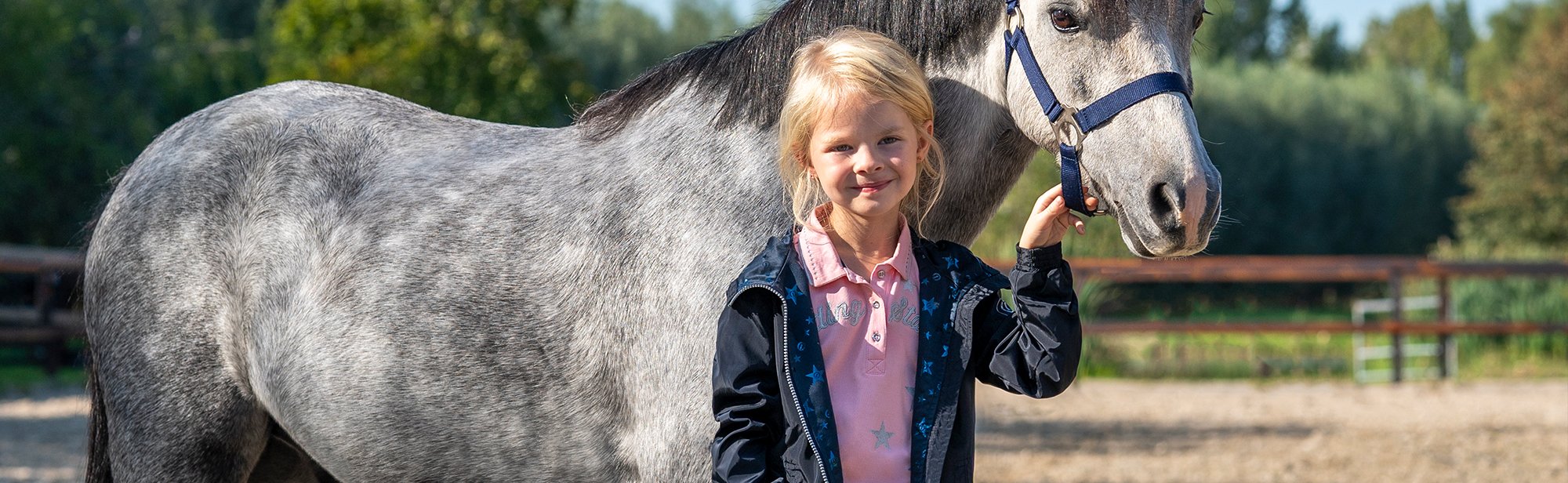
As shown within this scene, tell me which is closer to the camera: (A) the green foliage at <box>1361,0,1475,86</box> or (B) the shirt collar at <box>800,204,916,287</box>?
(B) the shirt collar at <box>800,204,916,287</box>

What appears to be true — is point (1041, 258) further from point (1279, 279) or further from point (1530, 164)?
point (1530, 164)

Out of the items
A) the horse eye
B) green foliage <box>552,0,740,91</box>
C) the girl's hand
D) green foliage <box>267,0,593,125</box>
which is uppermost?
green foliage <box>552,0,740,91</box>

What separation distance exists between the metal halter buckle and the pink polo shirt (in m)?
0.33

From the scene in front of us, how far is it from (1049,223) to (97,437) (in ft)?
7.45

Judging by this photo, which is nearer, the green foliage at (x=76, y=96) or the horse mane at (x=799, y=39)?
the horse mane at (x=799, y=39)

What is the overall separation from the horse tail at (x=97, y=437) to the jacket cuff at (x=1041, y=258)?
218 centimetres

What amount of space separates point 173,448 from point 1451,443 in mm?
7461

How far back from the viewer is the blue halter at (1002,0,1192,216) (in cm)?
184

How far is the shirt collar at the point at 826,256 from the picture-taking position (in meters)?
1.79

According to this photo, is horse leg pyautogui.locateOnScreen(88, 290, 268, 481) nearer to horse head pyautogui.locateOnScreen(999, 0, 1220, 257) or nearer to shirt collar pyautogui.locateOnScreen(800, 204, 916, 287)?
shirt collar pyautogui.locateOnScreen(800, 204, 916, 287)

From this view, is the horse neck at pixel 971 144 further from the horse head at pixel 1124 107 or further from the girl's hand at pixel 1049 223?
the girl's hand at pixel 1049 223

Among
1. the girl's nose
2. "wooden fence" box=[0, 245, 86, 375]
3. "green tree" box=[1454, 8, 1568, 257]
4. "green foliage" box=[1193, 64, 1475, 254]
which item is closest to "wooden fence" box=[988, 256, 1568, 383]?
"wooden fence" box=[0, 245, 86, 375]

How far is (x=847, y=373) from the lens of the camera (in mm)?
1787

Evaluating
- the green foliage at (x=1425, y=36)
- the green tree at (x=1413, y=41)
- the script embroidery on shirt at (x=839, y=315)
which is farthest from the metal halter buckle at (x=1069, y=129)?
the green foliage at (x=1425, y=36)
